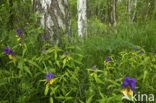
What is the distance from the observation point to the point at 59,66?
1326 mm

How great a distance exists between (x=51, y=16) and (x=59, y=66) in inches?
38.2

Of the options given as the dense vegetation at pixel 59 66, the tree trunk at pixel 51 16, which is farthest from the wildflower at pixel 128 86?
the tree trunk at pixel 51 16

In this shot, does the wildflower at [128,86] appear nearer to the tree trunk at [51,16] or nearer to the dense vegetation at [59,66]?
the dense vegetation at [59,66]

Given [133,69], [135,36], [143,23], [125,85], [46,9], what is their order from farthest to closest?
[143,23] → [135,36] → [46,9] → [133,69] → [125,85]

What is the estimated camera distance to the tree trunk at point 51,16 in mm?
1932

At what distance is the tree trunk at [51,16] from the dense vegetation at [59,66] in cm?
12

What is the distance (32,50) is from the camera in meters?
1.68

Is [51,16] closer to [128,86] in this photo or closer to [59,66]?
[59,66]

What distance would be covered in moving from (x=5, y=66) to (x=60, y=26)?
3.26 ft

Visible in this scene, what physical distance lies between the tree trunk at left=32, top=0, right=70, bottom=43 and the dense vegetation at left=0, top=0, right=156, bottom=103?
4.9 inches

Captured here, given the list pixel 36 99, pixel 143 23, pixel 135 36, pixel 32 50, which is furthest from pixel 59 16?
pixel 143 23

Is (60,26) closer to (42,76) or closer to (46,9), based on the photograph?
(46,9)

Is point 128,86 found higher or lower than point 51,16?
lower

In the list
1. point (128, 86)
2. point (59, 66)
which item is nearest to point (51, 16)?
point (59, 66)
